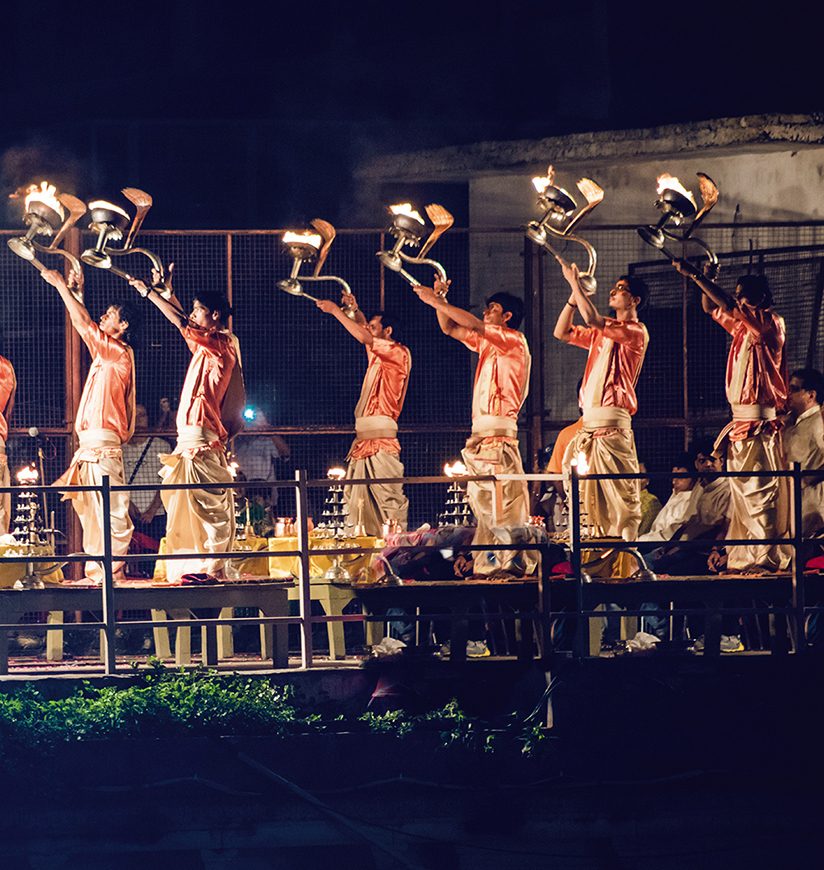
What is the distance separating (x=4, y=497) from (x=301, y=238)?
2.51 m

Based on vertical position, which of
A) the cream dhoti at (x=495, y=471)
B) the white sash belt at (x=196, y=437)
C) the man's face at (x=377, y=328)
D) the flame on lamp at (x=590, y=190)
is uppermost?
the flame on lamp at (x=590, y=190)

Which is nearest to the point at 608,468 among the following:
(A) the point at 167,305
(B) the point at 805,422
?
(B) the point at 805,422

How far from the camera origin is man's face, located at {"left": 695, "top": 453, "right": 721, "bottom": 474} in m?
12.0

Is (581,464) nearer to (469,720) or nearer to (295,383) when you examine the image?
(469,720)

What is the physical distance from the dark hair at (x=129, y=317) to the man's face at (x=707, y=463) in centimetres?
355

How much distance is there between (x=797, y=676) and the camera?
1013 cm

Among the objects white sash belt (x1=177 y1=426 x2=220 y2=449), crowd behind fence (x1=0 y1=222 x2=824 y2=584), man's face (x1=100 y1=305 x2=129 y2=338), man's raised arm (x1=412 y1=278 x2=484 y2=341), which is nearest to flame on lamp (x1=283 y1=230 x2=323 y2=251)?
man's raised arm (x1=412 y1=278 x2=484 y2=341)

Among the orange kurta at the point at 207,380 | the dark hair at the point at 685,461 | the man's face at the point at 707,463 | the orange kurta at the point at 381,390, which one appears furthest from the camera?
the orange kurta at the point at 381,390

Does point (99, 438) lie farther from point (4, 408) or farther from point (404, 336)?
point (404, 336)

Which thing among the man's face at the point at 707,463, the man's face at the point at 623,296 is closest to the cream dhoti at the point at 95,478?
the man's face at the point at 623,296

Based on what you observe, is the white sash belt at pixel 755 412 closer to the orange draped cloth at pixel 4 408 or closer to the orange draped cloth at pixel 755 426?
the orange draped cloth at pixel 755 426

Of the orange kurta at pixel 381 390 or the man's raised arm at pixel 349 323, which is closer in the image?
the man's raised arm at pixel 349 323

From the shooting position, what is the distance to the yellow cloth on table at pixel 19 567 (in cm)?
1106

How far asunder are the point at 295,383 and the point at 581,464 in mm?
3410
